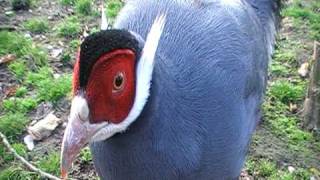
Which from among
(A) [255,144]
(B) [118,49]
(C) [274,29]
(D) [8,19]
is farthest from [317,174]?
(D) [8,19]

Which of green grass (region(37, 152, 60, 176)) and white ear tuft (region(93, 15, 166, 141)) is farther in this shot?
green grass (region(37, 152, 60, 176))

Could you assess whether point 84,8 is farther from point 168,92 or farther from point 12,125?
point 168,92

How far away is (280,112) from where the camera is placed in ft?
14.1

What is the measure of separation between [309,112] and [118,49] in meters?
2.27

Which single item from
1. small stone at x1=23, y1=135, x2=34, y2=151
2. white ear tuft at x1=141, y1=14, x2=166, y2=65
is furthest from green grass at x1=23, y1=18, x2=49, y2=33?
white ear tuft at x1=141, y1=14, x2=166, y2=65

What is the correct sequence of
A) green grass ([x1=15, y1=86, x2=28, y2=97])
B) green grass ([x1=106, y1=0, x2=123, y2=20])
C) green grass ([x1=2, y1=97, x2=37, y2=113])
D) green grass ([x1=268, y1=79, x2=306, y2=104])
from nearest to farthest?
green grass ([x1=2, y1=97, x2=37, y2=113]) < green grass ([x1=15, y1=86, x2=28, y2=97]) < green grass ([x1=268, y1=79, x2=306, y2=104]) < green grass ([x1=106, y1=0, x2=123, y2=20])

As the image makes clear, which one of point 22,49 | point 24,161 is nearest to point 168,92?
point 24,161

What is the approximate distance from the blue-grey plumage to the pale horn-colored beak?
129 mm

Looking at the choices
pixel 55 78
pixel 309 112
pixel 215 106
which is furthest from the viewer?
pixel 55 78

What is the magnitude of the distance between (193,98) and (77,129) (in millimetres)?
545

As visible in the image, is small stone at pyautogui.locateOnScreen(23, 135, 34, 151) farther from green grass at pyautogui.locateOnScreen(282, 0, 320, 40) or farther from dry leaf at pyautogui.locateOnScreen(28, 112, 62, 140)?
green grass at pyautogui.locateOnScreen(282, 0, 320, 40)

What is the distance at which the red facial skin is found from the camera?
2182 mm

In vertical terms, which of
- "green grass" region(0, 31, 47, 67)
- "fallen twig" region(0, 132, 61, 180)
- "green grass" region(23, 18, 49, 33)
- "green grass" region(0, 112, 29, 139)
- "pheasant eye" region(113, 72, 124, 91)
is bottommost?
"fallen twig" region(0, 132, 61, 180)

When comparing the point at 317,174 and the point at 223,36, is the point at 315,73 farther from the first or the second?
the point at 223,36
